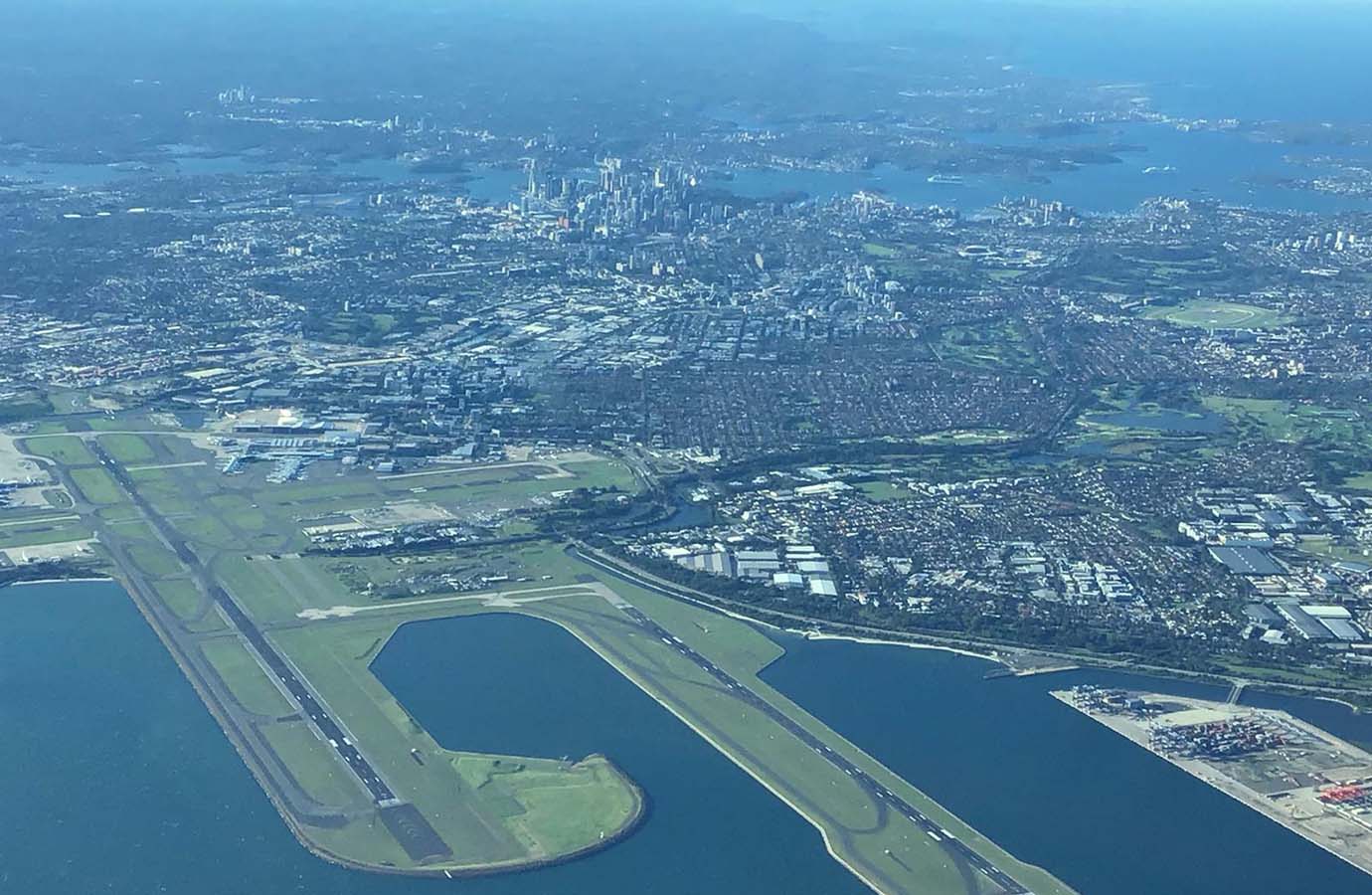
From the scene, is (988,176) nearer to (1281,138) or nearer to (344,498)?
(1281,138)

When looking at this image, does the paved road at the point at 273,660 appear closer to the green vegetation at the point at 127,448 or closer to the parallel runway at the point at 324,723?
the parallel runway at the point at 324,723

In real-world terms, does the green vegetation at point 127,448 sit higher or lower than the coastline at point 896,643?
lower

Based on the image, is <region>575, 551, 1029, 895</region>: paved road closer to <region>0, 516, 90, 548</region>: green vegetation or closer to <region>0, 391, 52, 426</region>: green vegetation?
<region>0, 516, 90, 548</region>: green vegetation

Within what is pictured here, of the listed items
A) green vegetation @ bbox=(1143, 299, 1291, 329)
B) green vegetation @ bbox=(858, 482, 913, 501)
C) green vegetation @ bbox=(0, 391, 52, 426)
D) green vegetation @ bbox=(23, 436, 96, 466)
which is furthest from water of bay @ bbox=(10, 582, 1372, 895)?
green vegetation @ bbox=(1143, 299, 1291, 329)

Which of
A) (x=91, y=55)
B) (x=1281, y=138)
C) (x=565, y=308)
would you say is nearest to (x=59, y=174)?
(x=565, y=308)

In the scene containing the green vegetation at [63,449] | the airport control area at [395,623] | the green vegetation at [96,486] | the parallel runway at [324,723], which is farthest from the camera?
the green vegetation at [63,449]

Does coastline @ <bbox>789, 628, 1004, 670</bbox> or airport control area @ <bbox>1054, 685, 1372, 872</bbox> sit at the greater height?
airport control area @ <bbox>1054, 685, 1372, 872</bbox>

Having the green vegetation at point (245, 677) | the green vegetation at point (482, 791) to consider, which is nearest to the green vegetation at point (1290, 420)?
the green vegetation at point (482, 791)
